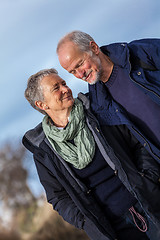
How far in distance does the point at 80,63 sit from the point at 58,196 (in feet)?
3.55

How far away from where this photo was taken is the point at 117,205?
7.44 feet

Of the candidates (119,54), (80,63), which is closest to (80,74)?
(80,63)

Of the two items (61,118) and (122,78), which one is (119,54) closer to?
(122,78)

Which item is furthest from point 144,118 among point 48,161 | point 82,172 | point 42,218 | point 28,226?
point 28,226

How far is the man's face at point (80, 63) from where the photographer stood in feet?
7.60

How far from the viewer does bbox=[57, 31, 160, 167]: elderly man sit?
219cm

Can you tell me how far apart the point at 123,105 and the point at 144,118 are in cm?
19

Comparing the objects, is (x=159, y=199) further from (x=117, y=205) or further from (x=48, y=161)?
(x=48, y=161)

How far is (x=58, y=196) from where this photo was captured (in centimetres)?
245

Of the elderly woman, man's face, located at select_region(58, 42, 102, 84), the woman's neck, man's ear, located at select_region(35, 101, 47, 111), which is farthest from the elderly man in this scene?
man's ear, located at select_region(35, 101, 47, 111)

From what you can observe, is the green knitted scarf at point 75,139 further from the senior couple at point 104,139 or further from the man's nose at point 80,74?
the man's nose at point 80,74

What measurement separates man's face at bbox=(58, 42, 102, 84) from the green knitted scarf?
230 mm

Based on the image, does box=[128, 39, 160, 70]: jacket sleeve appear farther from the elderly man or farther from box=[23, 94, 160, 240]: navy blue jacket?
box=[23, 94, 160, 240]: navy blue jacket

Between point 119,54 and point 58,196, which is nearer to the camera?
point 119,54
